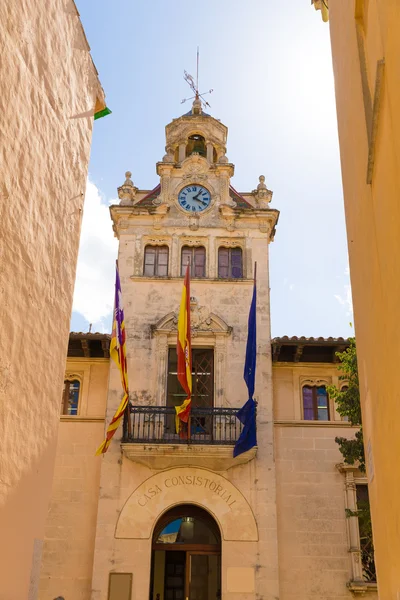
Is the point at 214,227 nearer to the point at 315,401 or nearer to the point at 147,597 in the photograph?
the point at 315,401

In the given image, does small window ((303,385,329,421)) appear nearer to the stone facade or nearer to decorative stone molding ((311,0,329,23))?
the stone facade

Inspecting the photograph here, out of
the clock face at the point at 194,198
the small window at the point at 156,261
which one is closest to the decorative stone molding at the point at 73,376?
the small window at the point at 156,261

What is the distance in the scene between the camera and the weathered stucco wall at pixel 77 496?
15812 millimetres

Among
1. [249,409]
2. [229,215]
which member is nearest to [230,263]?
[229,215]

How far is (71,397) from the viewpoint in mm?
18094

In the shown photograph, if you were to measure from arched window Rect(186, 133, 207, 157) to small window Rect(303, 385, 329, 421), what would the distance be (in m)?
8.71

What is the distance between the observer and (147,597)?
15.2 meters

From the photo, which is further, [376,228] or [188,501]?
[188,501]

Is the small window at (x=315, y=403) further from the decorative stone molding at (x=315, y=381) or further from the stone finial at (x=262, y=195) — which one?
the stone finial at (x=262, y=195)

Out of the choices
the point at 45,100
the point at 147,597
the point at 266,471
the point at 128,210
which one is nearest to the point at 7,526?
the point at 45,100

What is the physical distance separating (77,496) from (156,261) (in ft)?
22.7

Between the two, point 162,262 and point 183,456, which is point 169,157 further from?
point 183,456

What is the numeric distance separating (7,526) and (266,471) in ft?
35.2

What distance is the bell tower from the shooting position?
15.8 metres
